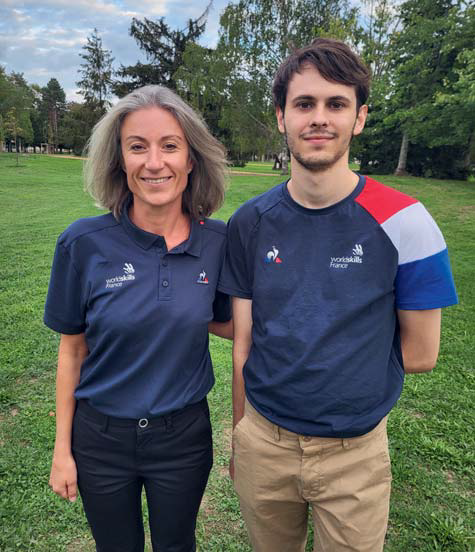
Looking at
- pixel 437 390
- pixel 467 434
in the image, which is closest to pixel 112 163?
pixel 467 434

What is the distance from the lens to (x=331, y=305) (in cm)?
163

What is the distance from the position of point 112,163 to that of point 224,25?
1178 inches

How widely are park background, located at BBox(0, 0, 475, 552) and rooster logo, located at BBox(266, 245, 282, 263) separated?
122 cm

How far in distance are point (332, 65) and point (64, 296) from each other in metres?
1.40

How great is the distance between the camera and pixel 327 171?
5.50ft

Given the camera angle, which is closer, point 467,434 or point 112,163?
point 112,163

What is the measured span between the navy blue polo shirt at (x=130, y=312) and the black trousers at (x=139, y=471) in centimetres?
8

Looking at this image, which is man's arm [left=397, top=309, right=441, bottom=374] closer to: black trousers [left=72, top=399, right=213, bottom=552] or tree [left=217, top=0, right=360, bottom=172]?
black trousers [left=72, top=399, right=213, bottom=552]

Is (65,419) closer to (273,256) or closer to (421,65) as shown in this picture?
(273,256)

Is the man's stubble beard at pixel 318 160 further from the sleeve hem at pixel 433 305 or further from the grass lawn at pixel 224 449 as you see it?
the grass lawn at pixel 224 449

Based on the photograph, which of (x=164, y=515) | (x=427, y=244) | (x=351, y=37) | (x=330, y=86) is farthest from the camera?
(x=351, y=37)

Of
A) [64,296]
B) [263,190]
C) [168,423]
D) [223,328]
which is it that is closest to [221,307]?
[223,328]

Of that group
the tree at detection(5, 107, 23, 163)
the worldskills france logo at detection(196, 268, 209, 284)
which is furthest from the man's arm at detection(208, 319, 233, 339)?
the tree at detection(5, 107, 23, 163)

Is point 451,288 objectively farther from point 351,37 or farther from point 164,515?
point 351,37
